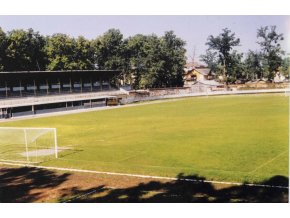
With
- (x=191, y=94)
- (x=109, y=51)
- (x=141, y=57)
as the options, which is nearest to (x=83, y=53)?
(x=109, y=51)

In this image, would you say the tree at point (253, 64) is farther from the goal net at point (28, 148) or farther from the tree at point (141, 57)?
the goal net at point (28, 148)

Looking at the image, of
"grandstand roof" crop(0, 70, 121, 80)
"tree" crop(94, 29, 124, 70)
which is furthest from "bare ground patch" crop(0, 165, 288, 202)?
"tree" crop(94, 29, 124, 70)

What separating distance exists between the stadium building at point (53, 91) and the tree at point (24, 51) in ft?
42.9

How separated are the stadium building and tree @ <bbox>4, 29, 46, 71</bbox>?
13.1 meters

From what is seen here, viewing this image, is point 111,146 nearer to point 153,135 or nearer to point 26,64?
point 153,135

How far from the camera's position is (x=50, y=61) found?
265 feet

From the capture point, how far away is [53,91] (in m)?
66.1

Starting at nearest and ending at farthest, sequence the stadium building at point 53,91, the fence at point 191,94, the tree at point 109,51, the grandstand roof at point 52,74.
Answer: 1. the stadium building at point 53,91
2. the grandstand roof at point 52,74
3. the fence at point 191,94
4. the tree at point 109,51

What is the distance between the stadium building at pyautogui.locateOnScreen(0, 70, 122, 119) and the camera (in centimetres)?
5581

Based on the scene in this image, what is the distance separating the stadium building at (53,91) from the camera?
5581 cm

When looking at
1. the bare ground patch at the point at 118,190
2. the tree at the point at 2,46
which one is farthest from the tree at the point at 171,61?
the bare ground patch at the point at 118,190

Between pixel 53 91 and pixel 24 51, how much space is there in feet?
51.0

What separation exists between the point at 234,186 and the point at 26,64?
A: 236ft

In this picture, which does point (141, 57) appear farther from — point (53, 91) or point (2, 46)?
point (2, 46)
